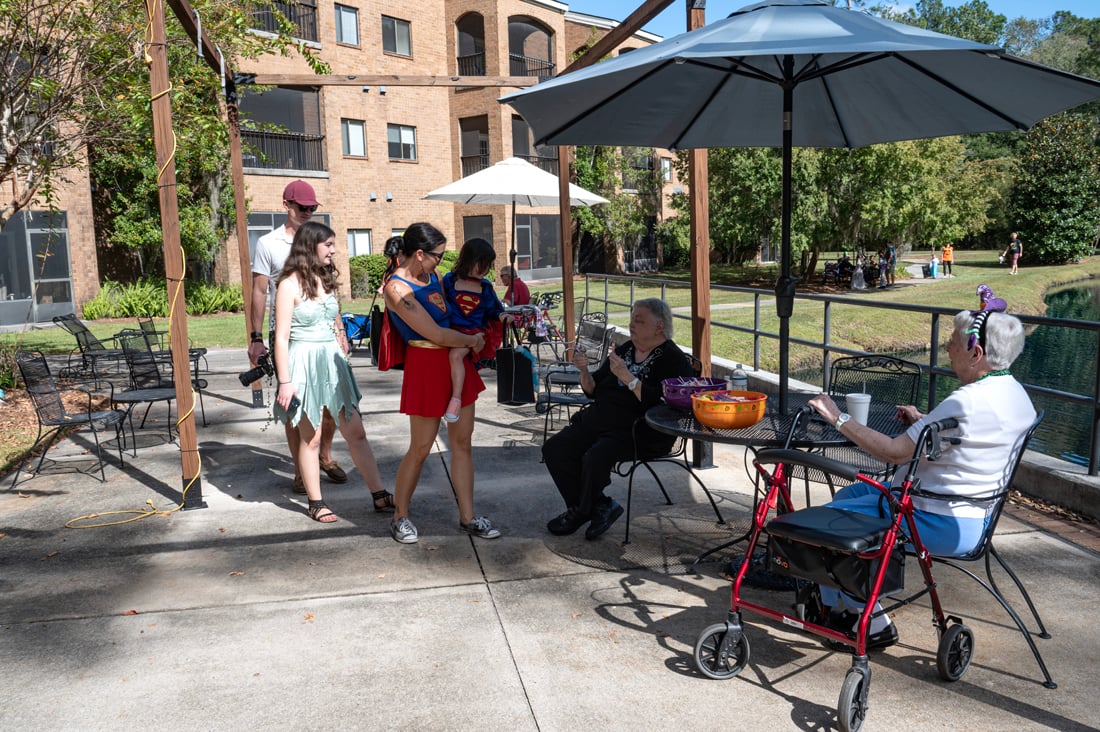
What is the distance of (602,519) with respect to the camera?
16.7 feet

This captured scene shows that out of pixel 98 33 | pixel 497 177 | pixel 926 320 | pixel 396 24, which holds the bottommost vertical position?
pixel 926 320

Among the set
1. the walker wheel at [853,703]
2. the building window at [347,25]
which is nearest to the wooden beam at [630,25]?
the walker wheel at [853,703]

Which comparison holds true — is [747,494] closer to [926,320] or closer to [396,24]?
[926,320]

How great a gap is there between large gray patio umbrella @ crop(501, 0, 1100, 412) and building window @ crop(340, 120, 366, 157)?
25604 mm

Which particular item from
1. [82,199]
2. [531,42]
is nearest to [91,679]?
[82,199]

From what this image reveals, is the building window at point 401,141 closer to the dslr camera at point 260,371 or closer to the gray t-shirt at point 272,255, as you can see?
the gray t-shirt at point 272,255

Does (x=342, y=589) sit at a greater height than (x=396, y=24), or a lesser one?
lesser

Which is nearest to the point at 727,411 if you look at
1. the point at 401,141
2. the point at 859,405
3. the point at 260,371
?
the point at 859,405

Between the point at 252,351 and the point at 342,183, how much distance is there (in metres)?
24.7

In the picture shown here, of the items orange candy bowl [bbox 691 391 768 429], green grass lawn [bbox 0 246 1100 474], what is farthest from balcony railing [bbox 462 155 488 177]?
orange candy bowl [bbox 691 391 768 429]

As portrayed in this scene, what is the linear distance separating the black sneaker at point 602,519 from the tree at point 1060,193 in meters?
44.5

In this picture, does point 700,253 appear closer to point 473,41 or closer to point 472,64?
point 472,64

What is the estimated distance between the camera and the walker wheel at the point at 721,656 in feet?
11.2

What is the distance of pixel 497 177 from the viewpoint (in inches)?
423
